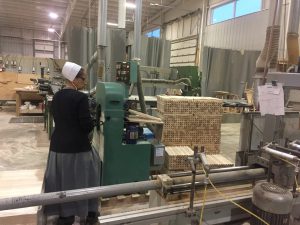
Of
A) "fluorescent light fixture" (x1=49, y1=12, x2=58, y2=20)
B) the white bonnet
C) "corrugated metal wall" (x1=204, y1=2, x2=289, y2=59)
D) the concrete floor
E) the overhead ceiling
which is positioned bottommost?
the concrete floor

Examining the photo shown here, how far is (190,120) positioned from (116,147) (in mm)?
1143

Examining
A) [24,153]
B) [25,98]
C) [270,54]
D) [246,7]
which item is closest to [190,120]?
[270,54]

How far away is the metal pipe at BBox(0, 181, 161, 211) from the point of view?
115cm

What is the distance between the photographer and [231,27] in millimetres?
7883

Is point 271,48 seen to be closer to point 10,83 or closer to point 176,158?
point 176,158

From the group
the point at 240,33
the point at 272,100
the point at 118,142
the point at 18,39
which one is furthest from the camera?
the point at 18,39

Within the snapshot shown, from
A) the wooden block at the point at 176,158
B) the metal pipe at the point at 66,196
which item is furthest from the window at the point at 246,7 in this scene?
the metal pipe at the point at 66,196

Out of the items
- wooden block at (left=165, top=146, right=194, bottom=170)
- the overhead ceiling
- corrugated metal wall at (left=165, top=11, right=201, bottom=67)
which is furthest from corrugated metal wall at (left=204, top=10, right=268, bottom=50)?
Result: wooden block at (left=165, top=146, right=194, bottom=170)

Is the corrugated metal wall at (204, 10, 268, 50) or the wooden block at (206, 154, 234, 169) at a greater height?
the corrugated metal wall at (204, 10, 268, 50)

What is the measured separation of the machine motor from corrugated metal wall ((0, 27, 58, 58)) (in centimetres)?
1556

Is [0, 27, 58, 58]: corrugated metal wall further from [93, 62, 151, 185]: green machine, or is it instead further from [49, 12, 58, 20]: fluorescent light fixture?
[93, 62, 151, 185]: green machine

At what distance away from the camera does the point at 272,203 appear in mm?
1273

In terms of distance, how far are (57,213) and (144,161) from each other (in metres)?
0.94

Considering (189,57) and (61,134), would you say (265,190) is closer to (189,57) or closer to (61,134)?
(61,134)
